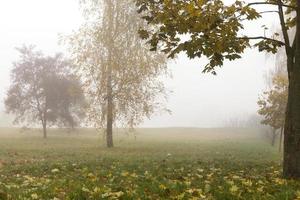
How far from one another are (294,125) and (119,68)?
21.2 m

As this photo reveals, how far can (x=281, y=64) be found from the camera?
5166 centimetres

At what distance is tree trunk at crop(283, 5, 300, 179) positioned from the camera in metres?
12.7

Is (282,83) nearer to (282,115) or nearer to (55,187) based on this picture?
(282,115)

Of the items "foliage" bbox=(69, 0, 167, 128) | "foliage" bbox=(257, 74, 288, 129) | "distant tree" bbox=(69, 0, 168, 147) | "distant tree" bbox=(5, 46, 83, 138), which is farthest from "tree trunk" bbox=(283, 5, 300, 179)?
"distant tree" bbox=(5, 46, 83, 138)

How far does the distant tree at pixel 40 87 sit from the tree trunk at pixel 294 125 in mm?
38158

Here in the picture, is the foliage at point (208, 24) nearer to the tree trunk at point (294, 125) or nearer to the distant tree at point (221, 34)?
the distant tree at point (221, 34)

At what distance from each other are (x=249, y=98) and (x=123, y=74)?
174 meters

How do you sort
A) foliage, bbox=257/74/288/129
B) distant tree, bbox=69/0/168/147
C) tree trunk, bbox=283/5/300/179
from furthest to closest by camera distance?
foliage, bbox=257/74/288/129, distant tree, bbox=69/0/168/147, tree trunk, bbox=283/5/300/179

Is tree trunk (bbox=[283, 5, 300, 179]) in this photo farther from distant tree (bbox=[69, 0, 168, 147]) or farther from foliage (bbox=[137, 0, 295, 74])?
distant tree (bbox=[69, 0, 168, 147])

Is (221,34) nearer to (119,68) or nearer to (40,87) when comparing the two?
(119,68)

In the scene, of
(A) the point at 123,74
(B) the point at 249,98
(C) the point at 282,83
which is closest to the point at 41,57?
(A) the point at 123,74

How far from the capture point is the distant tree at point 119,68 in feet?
108

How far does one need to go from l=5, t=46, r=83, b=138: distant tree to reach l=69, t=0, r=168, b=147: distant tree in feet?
52.2

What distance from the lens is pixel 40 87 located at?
49219 millimetres
